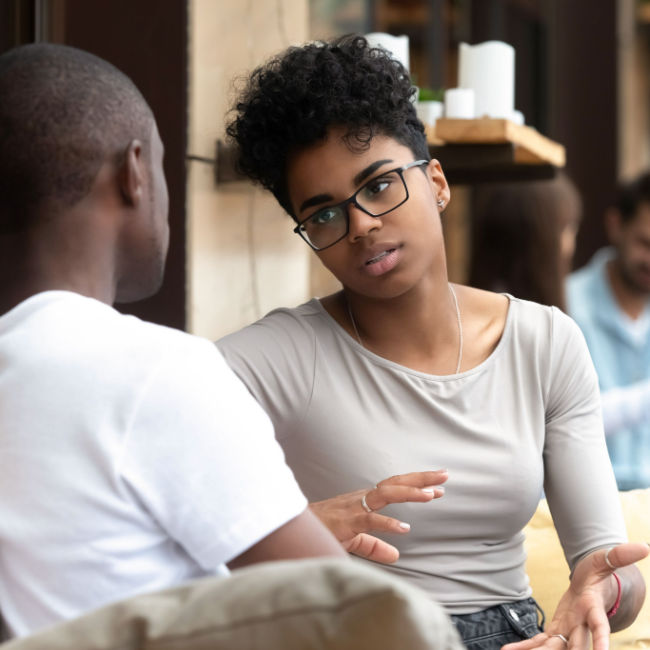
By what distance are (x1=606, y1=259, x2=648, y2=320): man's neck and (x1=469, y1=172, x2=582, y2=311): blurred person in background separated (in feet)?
1.98

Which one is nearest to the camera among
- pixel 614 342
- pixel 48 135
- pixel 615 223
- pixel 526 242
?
pixel 48 135

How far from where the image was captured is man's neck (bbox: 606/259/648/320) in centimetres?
380

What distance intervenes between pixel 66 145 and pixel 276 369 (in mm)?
626

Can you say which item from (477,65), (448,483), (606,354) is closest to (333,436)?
(448,483)

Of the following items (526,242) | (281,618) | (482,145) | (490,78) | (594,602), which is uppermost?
(490,78)

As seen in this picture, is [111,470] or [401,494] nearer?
[111,470]

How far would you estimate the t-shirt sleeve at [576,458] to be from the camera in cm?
157

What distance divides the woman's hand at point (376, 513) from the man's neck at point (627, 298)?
262cm

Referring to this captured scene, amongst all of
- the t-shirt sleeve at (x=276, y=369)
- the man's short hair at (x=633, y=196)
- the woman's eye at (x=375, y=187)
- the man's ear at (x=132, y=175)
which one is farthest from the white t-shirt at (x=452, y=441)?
the man's short hair at (x=633, y=196)

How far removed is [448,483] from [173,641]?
34.8 inches

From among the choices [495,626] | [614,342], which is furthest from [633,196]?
[495,626]

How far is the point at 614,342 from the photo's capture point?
3766mm

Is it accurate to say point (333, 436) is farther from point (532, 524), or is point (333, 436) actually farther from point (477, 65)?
point (477, 65)

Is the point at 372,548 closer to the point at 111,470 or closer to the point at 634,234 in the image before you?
the point at 111,470
